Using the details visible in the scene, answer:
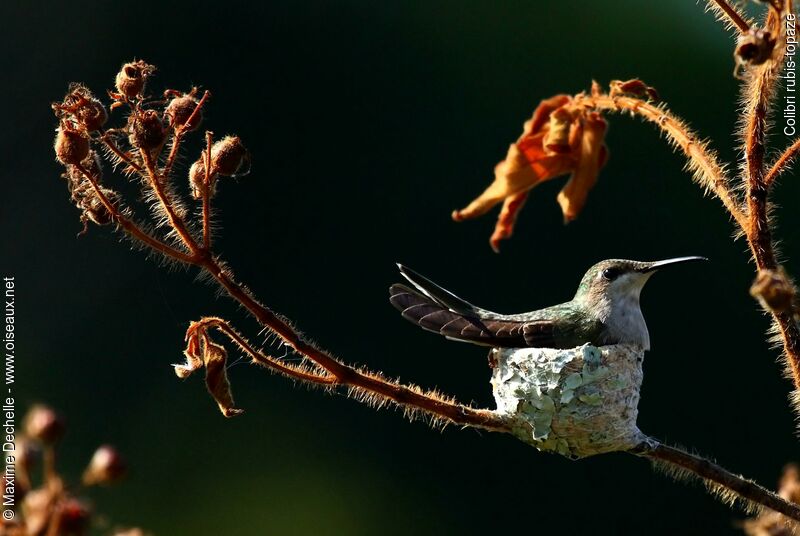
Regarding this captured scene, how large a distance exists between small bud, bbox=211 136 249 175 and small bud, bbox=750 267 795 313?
74 cm

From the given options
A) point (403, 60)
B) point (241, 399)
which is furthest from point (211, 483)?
point (403, 60)

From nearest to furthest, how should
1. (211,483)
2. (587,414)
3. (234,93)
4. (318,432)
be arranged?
(587,414), (211,483), (318,432), (234,93)

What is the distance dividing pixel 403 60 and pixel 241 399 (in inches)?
109

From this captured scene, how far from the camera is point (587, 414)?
2615mm

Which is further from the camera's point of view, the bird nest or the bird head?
the bird head

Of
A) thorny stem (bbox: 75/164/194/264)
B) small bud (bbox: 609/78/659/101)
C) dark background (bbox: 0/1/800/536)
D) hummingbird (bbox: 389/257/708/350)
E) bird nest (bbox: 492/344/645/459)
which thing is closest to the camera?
thorny stem (bbox: 75/164/194/264)

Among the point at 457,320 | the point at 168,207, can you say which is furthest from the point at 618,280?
the point at 168,207

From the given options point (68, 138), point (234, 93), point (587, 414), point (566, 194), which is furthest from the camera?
point (234, 93)

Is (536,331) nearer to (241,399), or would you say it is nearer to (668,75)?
(241,399)

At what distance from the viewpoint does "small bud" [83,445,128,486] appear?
1183 millimetres

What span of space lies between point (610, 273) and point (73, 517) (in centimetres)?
200

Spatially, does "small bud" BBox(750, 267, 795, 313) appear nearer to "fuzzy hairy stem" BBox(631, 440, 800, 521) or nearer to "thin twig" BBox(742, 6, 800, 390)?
"thin twig" BBox(742, 6, 800, 390)

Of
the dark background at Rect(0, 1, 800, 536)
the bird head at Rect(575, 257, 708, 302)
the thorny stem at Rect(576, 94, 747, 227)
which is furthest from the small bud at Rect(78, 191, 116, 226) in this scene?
the dark background at Rect(0, 1, 800, 536)

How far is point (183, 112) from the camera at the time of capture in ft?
5.58
